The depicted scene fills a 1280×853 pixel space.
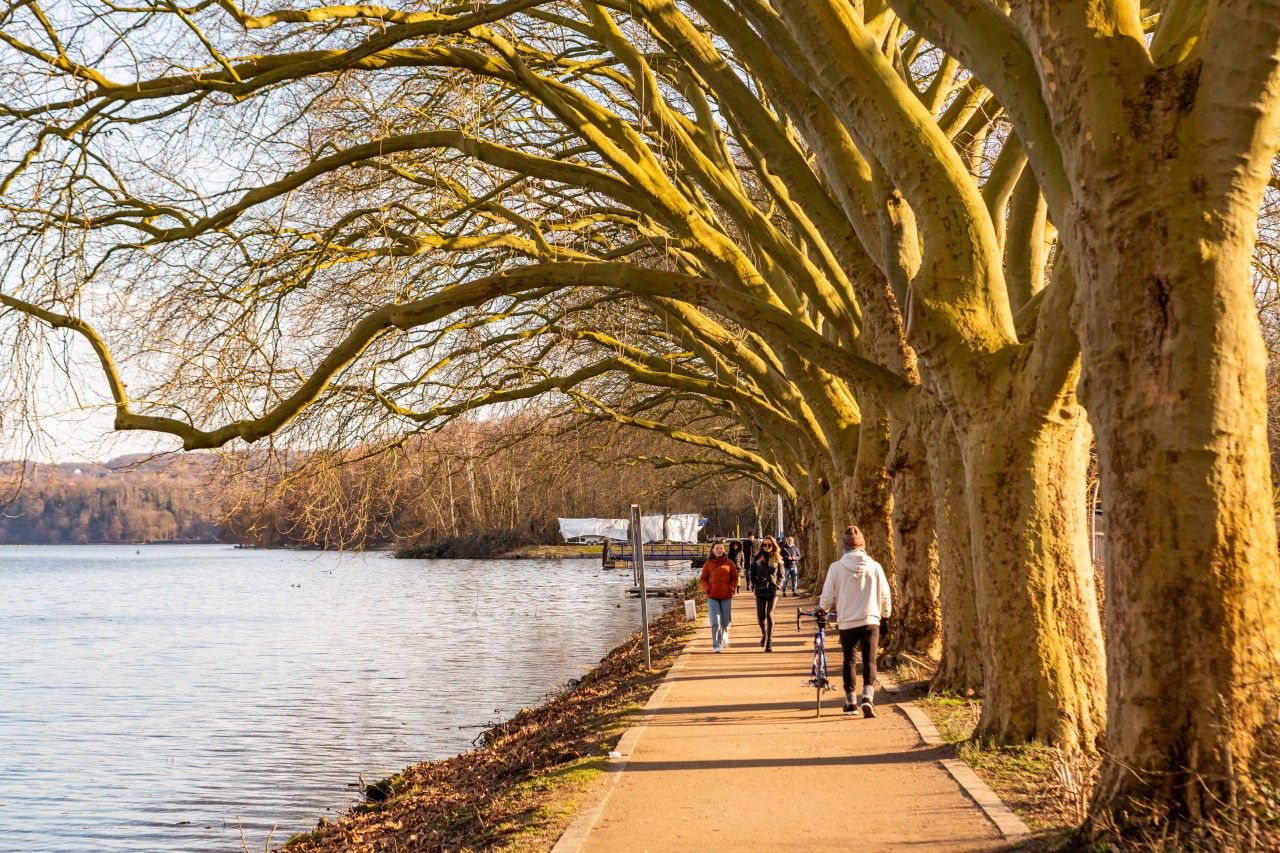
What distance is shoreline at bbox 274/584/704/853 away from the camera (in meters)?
8.42

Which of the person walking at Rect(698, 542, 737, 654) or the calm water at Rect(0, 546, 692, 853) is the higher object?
the person walking at Rect(698, 542, 737, 654)

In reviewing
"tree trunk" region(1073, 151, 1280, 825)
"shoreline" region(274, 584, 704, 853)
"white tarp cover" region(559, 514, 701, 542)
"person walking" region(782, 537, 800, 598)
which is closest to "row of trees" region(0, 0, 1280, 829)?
"tree trunk" region(1073, 151, 1280, 825)

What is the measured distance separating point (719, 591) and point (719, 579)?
0.18m

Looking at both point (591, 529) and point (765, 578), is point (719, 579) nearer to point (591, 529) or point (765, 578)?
point (765, 578)

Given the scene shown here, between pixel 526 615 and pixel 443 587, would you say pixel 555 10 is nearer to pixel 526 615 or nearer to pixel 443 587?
pixel 526 615

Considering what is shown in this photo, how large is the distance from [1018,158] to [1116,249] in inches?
222

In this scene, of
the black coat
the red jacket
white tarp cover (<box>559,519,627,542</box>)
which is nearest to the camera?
the red jacket

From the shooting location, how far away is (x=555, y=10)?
1484 cm

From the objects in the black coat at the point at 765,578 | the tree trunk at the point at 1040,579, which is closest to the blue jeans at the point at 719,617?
the black coat at the point at 765,578

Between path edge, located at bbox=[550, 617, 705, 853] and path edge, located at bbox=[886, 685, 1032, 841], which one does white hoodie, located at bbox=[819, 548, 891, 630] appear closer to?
path edge, located at bbox=[886, 685, 1032, 841]

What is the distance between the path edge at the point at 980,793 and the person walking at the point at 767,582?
27.2 ft

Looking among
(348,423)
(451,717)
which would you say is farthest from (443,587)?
(348,423)

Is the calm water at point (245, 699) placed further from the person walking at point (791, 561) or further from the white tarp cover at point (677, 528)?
the white tarp cover at point (677, 528)

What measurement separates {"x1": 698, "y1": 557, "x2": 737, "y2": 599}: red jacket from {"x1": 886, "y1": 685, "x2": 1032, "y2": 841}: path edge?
8.07 m
